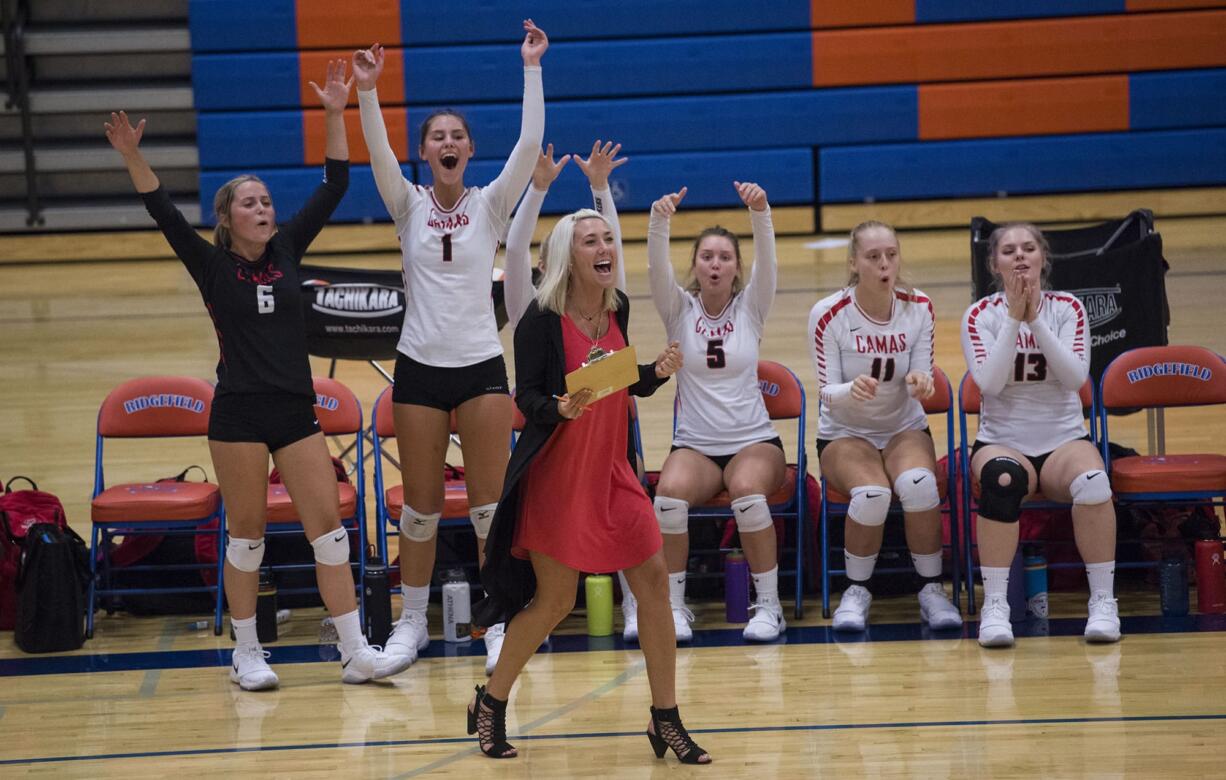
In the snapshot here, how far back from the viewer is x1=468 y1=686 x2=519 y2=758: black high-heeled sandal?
161 inches

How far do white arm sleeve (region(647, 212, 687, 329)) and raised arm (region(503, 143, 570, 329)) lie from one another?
400mm

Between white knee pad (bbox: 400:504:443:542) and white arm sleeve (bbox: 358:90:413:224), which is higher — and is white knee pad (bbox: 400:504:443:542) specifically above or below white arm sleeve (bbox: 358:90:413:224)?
below

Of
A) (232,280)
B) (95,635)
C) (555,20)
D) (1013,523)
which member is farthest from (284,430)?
(555,20)

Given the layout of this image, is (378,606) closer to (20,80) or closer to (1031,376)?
(1031,376)

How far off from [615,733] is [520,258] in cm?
156

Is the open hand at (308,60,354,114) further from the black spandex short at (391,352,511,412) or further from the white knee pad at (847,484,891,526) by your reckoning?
the white knee pad at (847,484,891,526)

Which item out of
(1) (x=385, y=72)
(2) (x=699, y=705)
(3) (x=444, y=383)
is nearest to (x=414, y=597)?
(3) (x=444, y=383)

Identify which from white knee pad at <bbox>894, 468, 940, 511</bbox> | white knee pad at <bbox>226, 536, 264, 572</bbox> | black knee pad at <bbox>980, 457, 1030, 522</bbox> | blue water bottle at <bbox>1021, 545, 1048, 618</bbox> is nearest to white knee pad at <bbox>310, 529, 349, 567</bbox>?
white knee pad at <bbox>226, 536, 264, 572</bbox>

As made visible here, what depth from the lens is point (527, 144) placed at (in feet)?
16.1

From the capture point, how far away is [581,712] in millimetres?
4496

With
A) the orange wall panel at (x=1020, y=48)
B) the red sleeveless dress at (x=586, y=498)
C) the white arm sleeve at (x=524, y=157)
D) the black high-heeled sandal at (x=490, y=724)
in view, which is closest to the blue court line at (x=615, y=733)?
the black high-heeled sandal at (x=490, y=724)

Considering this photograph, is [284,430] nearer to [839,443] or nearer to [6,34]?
[839,443]

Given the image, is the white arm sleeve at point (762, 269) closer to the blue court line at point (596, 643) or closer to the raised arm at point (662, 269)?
the raised arm at point (662, 269)

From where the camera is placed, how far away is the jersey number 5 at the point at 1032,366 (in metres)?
5.15
